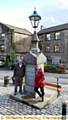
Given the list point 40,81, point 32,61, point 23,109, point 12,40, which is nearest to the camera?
point 23,109

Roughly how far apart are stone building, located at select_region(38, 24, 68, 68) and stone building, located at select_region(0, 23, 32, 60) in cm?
623

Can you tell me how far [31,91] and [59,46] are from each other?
3138cm

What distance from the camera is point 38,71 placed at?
10602 millimetres

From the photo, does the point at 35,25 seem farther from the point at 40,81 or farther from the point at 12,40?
the point at 12,40

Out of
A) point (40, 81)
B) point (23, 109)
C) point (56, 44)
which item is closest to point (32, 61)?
point (40, 81)

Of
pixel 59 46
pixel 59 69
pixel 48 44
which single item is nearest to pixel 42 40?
pixel 48 44

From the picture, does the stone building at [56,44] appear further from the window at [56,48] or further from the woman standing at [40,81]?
the woman standing at [40,81]

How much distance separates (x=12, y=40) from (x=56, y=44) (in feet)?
34.5

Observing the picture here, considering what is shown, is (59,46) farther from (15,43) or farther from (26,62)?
(26,62)

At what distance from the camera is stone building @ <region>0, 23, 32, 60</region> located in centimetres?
4847

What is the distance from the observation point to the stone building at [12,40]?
48.5m

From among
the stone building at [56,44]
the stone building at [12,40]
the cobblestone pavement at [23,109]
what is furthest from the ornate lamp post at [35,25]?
the stone building at [12,40]

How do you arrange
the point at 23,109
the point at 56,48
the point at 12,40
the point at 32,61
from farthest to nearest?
the point at 12,40
the point at 56,48
the point at 32,61
the point at 23,109

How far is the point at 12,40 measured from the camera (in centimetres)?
4841
